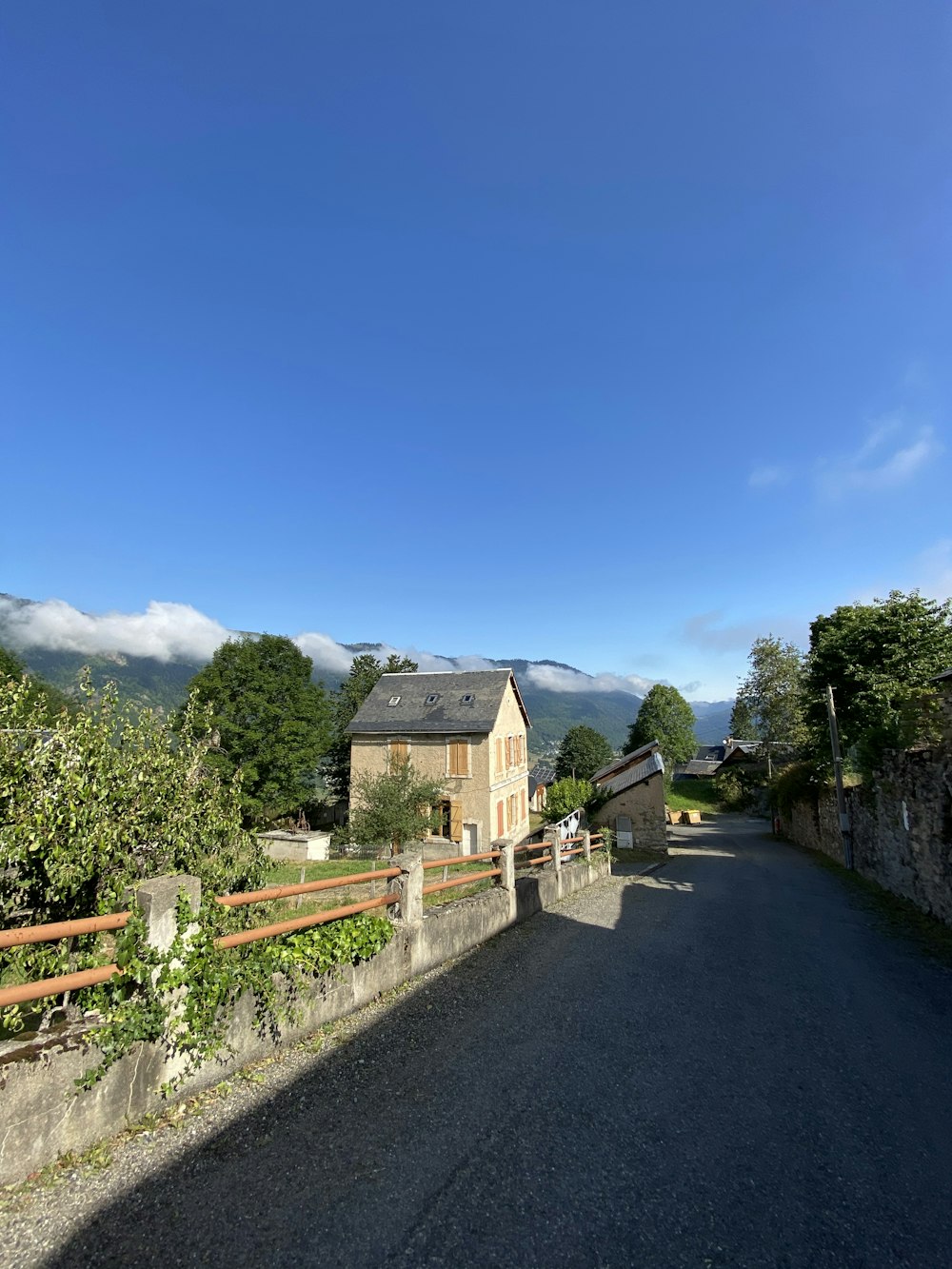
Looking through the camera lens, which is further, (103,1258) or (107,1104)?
(107,1104)

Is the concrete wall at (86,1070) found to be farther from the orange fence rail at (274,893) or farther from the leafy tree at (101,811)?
the leafy tree at (101,811)

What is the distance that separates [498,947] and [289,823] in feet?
103

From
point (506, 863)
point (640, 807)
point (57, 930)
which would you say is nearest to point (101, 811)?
point (57, 930)

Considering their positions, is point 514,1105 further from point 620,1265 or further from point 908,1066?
point 908,1066

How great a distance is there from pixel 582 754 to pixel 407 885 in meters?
63.0

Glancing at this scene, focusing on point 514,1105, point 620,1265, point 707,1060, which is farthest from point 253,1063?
point 707,1060

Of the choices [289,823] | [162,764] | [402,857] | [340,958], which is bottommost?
[289,823]

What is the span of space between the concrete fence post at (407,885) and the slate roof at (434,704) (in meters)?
20.3

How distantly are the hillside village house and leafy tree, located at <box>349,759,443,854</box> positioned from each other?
51.8 inches

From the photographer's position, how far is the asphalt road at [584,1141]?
2721mm

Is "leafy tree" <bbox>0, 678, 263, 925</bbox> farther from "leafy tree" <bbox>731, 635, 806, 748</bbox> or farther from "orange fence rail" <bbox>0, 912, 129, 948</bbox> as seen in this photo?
"leafy tree" <bbox>731, 635, 806, 748</bbox>

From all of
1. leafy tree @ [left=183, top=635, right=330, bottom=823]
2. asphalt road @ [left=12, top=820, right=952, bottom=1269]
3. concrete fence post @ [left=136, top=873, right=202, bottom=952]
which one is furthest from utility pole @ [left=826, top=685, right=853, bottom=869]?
leafy tree @ [left=183, top=635, right=330, bottom=823]

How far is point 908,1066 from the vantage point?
499 cm

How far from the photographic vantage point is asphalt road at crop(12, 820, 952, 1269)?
2721 mm
